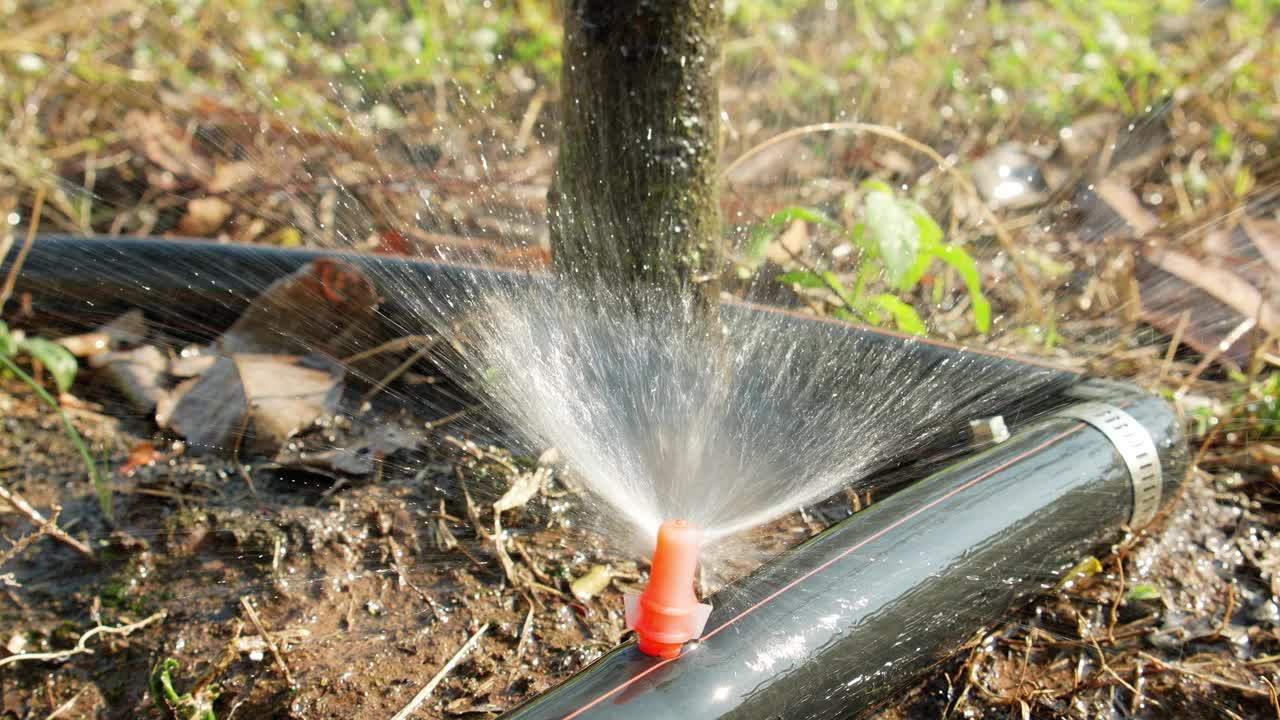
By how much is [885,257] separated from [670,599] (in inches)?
40.2

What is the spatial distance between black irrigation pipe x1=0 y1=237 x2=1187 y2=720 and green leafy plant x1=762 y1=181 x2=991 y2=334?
0.12m

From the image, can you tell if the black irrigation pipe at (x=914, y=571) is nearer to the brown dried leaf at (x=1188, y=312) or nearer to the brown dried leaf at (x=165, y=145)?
the brown dried leaf at (x=1188, y=312)

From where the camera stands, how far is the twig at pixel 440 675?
1.41 meters

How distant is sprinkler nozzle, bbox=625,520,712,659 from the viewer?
110cm

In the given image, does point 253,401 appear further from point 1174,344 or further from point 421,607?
point 1174,344

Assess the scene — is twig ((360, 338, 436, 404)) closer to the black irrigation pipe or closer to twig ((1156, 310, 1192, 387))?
the black irrigation pipe

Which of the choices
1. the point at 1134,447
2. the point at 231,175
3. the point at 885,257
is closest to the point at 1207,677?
the point at 1134,447

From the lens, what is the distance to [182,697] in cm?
146

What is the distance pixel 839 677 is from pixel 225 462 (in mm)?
1384

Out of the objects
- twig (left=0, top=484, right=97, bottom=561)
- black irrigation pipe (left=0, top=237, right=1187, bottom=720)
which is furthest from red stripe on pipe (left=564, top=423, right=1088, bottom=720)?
twig (left=0, top=484, right=97, bottom=561)

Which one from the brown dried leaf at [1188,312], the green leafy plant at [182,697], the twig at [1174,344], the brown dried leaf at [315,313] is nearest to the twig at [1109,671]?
the twig at [1174,344]

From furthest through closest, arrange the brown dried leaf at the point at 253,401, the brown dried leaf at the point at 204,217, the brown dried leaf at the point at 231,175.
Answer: the brown dried leaf at the point at 231,175 < the brown dried leaf at the point at 204,217 < the brown dried leaf at the point at 253,401

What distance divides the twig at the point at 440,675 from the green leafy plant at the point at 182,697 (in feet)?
0.92

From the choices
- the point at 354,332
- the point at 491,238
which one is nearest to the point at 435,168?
the point at 491,238
